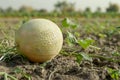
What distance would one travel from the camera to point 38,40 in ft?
10.4

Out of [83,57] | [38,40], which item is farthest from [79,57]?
[38,40]

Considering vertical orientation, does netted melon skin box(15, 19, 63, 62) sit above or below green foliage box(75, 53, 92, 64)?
above

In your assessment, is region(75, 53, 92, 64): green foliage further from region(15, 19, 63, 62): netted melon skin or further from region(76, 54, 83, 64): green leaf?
region(15, 19, 63, 62): netted melon skin

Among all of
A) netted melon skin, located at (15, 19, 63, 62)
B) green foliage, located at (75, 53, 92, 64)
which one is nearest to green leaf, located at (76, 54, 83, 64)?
green foliage, located at (75, 53, 92, 64)

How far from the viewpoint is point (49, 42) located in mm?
3199

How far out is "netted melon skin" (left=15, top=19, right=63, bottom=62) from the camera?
3.15 meters

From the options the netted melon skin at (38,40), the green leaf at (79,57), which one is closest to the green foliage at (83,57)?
the green leaf at (79,57)

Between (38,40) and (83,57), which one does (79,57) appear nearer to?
(83,57)

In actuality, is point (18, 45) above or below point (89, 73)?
above

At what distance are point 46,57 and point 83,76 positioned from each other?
1.55ft

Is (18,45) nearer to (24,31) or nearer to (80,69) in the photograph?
(24,31)

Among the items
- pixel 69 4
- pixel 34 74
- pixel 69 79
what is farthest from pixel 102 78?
pixel 69 4

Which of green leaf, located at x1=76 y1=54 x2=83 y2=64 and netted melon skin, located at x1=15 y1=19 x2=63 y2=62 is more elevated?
netted melon skin, located at x1=15 y1=19 x2=63 y2=62

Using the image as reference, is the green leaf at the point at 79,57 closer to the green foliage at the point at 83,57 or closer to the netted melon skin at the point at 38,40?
the green foliage at the point at 83,57
